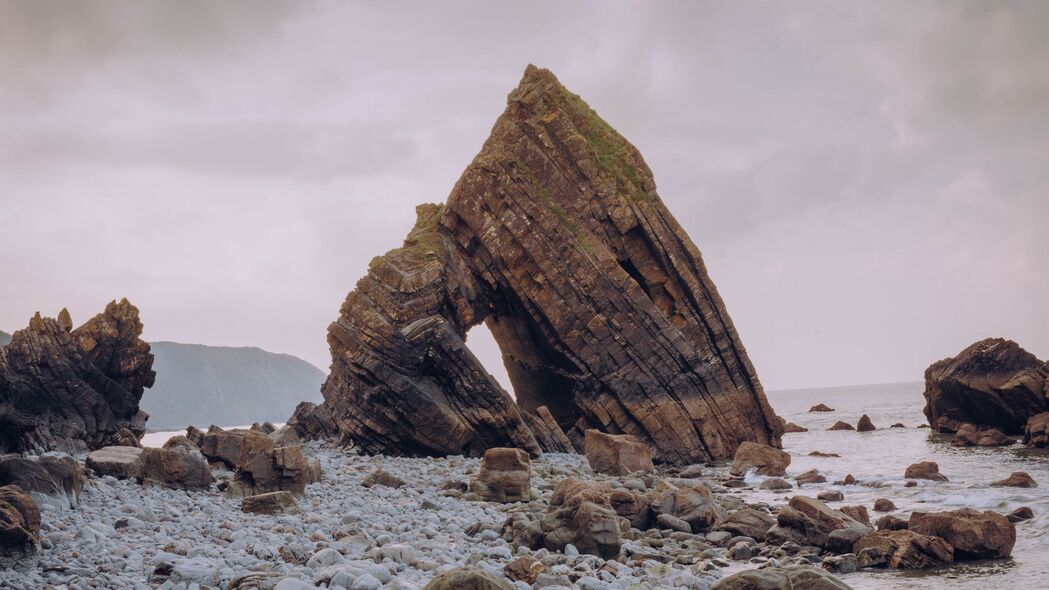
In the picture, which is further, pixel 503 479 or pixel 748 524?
pixel 503 479

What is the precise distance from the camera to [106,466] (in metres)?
17.0

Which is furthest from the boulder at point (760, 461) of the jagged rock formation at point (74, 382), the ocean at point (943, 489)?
the jagged rock formation at point (74, 382)

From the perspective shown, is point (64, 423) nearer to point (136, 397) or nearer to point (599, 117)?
point (136, 397)

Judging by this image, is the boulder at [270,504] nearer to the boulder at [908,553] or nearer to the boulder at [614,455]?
the boulder at [908,553]

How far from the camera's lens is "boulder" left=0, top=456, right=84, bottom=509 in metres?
12.7

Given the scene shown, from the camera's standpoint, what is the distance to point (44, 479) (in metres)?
13.1

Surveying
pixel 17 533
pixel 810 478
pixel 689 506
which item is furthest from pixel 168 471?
pixel 810 478

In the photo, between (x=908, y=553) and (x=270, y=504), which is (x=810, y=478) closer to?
(x=908, y=553)

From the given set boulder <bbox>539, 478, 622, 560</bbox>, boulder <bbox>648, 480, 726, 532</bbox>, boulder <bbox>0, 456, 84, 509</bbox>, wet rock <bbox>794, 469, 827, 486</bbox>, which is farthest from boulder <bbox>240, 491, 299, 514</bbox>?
wet rock <bbox>794, 469, 827, 486</bbox>

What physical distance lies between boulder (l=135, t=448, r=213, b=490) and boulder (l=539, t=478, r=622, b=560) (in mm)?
7867

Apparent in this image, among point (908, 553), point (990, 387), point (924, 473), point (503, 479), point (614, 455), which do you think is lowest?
point (924, 473)

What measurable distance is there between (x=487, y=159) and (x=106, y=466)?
22705 mm

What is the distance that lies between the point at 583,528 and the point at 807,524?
490 centimetres

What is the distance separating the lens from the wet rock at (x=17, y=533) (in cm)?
952
